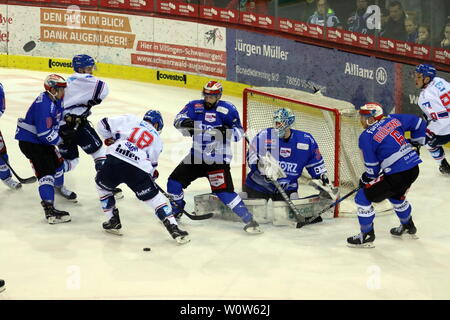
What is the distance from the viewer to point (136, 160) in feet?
22.7

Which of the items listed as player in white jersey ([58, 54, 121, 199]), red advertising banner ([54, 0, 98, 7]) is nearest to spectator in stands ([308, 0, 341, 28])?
red advertising banner ([54, 0, 98, 7])

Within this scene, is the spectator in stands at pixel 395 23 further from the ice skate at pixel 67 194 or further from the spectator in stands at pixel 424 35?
the ice skate at pixel 67 194

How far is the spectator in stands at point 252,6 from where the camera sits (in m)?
13.1

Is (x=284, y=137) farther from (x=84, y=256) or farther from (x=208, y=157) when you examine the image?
(x=84, y=256)

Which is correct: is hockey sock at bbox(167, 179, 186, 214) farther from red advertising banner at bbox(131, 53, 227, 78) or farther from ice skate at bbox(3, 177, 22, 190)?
red advertising banner at bbox(131, 53, 227, 78)

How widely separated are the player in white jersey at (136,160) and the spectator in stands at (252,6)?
6.34 metres

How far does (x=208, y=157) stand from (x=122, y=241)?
1.05 meters

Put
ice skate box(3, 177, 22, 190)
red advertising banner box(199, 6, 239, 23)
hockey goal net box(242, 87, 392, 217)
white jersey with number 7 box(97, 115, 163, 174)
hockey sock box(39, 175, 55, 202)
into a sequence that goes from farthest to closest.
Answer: red advertising banner box(199, 6, 239, 23) → ice skate box(3, 177, 22, 190) → hockey goal net box(242, 87, 392, 217) → hockey sock box(39, 175, 55, 202) → white jersey with number 7 box(97, 115, 163, 174)

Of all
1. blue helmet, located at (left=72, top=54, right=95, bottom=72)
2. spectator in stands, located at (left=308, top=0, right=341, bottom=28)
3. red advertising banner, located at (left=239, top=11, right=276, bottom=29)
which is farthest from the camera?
red advertising banner, located at (left=239, top=11, right=276, bottom=29)

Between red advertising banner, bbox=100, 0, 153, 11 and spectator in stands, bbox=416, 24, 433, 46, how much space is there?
5.05 metres

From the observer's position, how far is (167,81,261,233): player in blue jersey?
747 centimetres

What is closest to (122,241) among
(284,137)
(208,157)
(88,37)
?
(208,157)

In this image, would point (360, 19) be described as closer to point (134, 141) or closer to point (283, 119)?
point (283, 119)

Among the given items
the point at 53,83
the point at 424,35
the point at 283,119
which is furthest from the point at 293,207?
the point at 424,35
